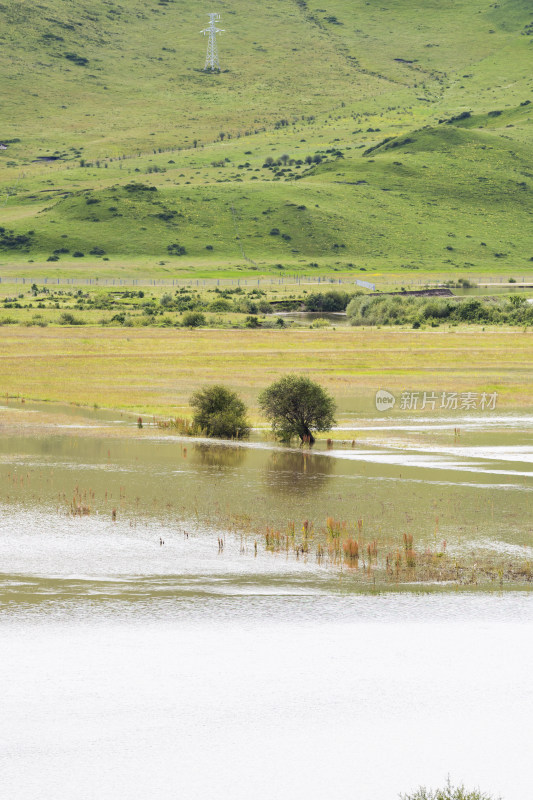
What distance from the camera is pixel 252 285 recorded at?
143500 mm

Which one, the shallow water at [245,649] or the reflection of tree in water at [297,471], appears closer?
the shallow water at [245,649]

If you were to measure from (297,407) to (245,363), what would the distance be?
24.7 metres

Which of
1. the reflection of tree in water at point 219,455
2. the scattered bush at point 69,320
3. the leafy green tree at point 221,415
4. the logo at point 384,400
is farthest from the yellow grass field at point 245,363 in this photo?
the reflection of tree in water at point 219,455

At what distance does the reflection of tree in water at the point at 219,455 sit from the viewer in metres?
30.8

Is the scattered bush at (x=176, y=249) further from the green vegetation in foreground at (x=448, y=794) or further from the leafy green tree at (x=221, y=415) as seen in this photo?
the green vegetation in foreground at (x=448, y=794)

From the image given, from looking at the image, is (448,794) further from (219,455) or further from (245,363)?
(245,363)

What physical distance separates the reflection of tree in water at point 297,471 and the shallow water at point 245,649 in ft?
0.64

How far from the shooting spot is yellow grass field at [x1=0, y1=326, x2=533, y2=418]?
47219mm

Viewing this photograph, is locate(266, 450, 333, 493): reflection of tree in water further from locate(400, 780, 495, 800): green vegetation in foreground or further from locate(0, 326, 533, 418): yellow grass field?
locate(400, 780, 495, 800): green vegetation in foreground

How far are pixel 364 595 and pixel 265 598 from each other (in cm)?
165

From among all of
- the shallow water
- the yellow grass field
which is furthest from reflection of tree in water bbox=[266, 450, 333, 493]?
the yellow grass field

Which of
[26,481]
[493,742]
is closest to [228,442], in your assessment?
[26,481]

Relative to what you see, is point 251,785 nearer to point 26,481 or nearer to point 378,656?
point 378,656

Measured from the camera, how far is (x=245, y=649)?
15344mm
